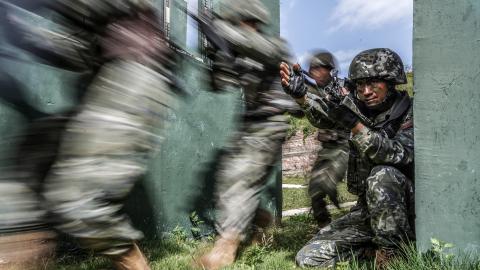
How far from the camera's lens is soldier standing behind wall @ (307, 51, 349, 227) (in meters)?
4.48

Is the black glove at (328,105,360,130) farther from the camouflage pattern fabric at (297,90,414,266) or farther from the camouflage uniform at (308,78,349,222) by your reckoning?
the camouflage uniform at (308,78,349,222)

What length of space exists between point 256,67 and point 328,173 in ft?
4.85

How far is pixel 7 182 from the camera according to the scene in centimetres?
224

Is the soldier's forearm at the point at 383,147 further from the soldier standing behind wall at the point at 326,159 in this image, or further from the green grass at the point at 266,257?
the soldier standing behind wall at the point at 326,159

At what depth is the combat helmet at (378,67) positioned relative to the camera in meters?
A: 3.25

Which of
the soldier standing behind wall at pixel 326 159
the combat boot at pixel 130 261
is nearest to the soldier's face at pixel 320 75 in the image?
the soldier standing behind wall at pixel 326 159

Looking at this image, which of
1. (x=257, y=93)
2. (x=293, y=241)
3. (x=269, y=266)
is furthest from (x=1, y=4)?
(x=293, y=241)

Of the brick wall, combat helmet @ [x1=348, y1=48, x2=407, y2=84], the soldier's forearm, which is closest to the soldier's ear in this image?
combat helmet @ [x1=348, y1=48, x2=407, y2=84]

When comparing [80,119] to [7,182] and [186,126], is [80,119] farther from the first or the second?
[186,126]

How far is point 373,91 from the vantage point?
130 inches

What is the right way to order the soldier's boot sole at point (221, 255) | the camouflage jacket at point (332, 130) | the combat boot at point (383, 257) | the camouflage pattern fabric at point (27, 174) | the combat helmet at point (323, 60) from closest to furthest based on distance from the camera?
the camouflage pattern fabric at point (27, 174), the combat boot at point (383, 257), the soldier's boot sole at point (221, 255), the camouflage jacket at point (332, 130), the combat helmet at point (323, 60)

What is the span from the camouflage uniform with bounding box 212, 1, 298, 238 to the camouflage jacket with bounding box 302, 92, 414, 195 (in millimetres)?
285

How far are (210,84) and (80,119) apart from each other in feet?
6.99

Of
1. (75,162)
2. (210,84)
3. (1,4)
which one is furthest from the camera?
(210,84)
